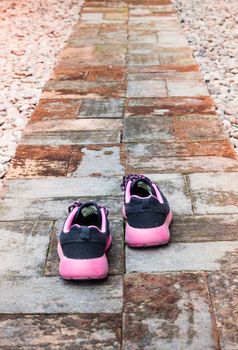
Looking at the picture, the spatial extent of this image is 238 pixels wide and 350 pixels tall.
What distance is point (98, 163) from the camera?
3010 millimetres

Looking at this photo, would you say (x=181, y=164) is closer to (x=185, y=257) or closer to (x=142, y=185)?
(x=142, y=185)

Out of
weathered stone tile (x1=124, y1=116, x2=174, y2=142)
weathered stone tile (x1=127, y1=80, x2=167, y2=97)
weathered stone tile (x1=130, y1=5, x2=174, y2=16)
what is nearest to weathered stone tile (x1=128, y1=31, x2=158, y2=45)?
weathered stone tile (x1=130, y1=5, x2=174, y2=16)

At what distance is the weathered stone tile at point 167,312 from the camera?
170cm

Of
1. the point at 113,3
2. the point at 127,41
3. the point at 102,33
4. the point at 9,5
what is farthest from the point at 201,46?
the point at 9,5

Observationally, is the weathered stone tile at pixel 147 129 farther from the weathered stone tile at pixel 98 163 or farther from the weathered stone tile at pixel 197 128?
the weathered stone tile at pixel 98 163

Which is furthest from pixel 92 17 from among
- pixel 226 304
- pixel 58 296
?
pixel 226 304

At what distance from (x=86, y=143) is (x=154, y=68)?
1.75m

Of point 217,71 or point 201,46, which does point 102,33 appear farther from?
point 217,71

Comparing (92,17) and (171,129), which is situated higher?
(171,129)

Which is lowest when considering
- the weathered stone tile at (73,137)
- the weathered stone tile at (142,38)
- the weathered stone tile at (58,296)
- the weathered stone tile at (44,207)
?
the weathered stone tile at (142,38)

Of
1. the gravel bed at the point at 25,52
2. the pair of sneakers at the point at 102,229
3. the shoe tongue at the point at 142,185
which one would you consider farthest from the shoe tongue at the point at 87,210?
the gravel bed at the point at 25,52

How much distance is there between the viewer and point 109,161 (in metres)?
3.03

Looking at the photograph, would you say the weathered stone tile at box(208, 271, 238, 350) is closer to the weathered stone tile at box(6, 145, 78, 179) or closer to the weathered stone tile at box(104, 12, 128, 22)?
the weathered stone tile at box(6, 145, 78, 179)

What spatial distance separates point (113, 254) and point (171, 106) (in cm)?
190
